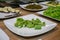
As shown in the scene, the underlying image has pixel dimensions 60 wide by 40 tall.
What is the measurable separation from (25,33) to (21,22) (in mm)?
85

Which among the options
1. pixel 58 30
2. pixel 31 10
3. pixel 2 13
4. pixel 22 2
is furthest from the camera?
pixel 22 2

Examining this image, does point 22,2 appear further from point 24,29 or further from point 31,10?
point 24,29

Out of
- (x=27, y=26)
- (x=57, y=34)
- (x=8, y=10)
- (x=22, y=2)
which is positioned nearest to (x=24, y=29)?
(x=27, y=26)

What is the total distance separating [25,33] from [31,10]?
38cm

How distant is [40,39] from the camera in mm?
508

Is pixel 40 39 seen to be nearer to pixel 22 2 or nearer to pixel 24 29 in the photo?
pixel 24 29

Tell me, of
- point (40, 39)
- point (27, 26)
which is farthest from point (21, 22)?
point (40, 39)

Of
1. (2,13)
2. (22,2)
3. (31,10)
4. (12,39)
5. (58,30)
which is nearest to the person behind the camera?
(12,39)

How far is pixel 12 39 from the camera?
50cm

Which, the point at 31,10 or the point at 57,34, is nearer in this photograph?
the point at 57,34

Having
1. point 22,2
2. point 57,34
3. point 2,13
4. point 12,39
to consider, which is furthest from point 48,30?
point 22,2

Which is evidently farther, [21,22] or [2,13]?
[2,13]

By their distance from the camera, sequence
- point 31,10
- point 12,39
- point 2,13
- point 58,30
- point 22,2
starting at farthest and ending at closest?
point 22,2 < point 31,10 < point 2,13 < point 58,30 < point 12,39

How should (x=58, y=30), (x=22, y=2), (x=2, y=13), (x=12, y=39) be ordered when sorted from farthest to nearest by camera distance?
(x=22, y=2) < (x=2, y=13) < (x=58, y=30) < (x=12, y=39)
